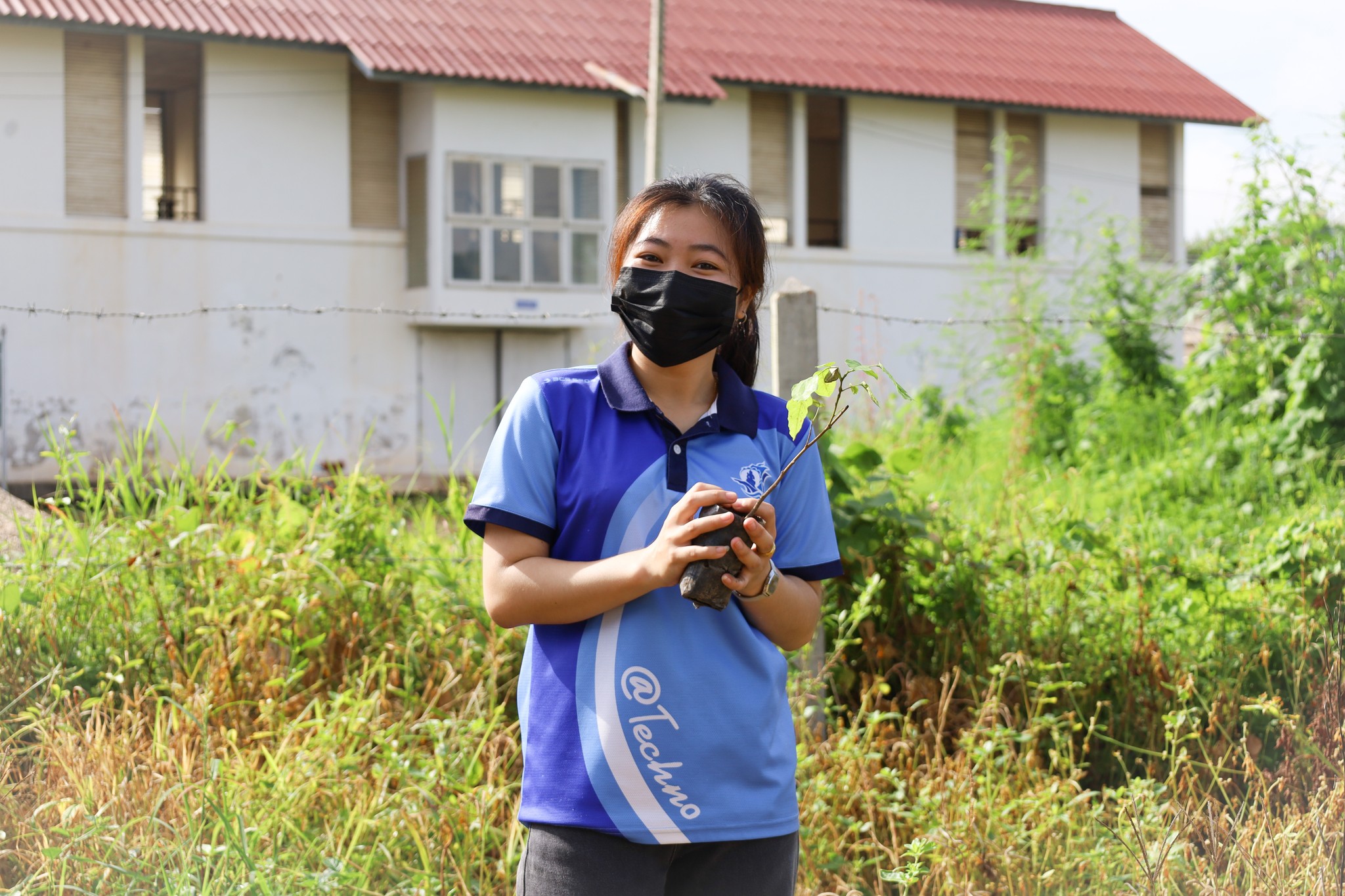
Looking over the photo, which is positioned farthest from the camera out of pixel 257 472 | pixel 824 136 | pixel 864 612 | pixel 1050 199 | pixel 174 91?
pixel 824 136

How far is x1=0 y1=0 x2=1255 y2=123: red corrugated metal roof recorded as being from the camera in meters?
16.0

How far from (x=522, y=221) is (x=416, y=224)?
4.67ft

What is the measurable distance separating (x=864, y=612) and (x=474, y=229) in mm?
13774

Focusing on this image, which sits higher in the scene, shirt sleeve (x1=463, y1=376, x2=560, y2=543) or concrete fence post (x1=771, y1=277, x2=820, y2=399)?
concrete fence post (x1=771, y1=277, x2=820, y2=399)

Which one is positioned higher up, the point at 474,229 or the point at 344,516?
the point at 474,229

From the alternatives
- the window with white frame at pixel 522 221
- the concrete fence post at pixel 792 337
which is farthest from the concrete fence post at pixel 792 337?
the window with white frame at pixel 522 221

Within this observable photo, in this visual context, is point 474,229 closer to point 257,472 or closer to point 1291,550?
point 257,472

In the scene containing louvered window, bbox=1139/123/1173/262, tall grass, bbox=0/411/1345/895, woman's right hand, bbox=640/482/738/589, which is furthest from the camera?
louvered window, bbox=1139/123/1173/262

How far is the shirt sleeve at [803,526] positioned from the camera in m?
1.98

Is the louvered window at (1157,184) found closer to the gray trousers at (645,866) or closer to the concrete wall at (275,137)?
the concrete wall at (275,137)

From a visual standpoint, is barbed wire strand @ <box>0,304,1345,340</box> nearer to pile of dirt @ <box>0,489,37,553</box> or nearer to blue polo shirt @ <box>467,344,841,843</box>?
pile of dirt @ <box>0,489,37,553</box>

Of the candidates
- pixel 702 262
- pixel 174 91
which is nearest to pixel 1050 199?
pixel 174 91

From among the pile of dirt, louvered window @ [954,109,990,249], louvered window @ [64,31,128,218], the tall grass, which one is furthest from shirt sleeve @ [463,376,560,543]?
louvered window @ [954,109,990,249]

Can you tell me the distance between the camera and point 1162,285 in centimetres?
984
